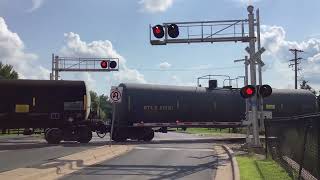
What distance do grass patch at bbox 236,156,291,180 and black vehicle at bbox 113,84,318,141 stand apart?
1599cm

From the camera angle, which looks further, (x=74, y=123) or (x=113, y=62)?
(x=113, y=62)

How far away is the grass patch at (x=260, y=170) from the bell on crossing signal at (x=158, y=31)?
25.2 ft

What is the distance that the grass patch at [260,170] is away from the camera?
14.1 metres

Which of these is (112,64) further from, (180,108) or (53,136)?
(53,136)

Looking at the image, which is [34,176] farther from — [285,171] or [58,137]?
[58,137]

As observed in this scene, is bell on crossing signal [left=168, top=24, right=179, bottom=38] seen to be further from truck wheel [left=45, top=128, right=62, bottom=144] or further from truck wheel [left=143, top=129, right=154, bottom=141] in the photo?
truck wheel [left=143, top=129, right=154, bottom=141]

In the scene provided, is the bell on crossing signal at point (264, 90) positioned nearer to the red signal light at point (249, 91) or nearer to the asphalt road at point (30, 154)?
the red signal light at point (249, 91)

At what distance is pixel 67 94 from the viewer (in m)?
32.3

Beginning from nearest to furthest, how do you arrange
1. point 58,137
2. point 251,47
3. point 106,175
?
point 106,175
point 251,47
point 58,137

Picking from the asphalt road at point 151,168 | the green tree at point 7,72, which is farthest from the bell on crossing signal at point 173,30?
the green tree at point 7,72

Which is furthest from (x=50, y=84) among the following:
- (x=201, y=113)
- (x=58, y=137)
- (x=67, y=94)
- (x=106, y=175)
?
(x=106, y=175)

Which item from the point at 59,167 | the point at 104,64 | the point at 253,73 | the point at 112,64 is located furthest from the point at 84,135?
the point at 59,167

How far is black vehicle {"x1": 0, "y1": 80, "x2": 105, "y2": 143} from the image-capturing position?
102ft

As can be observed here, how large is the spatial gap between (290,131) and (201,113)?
65.5 feet
